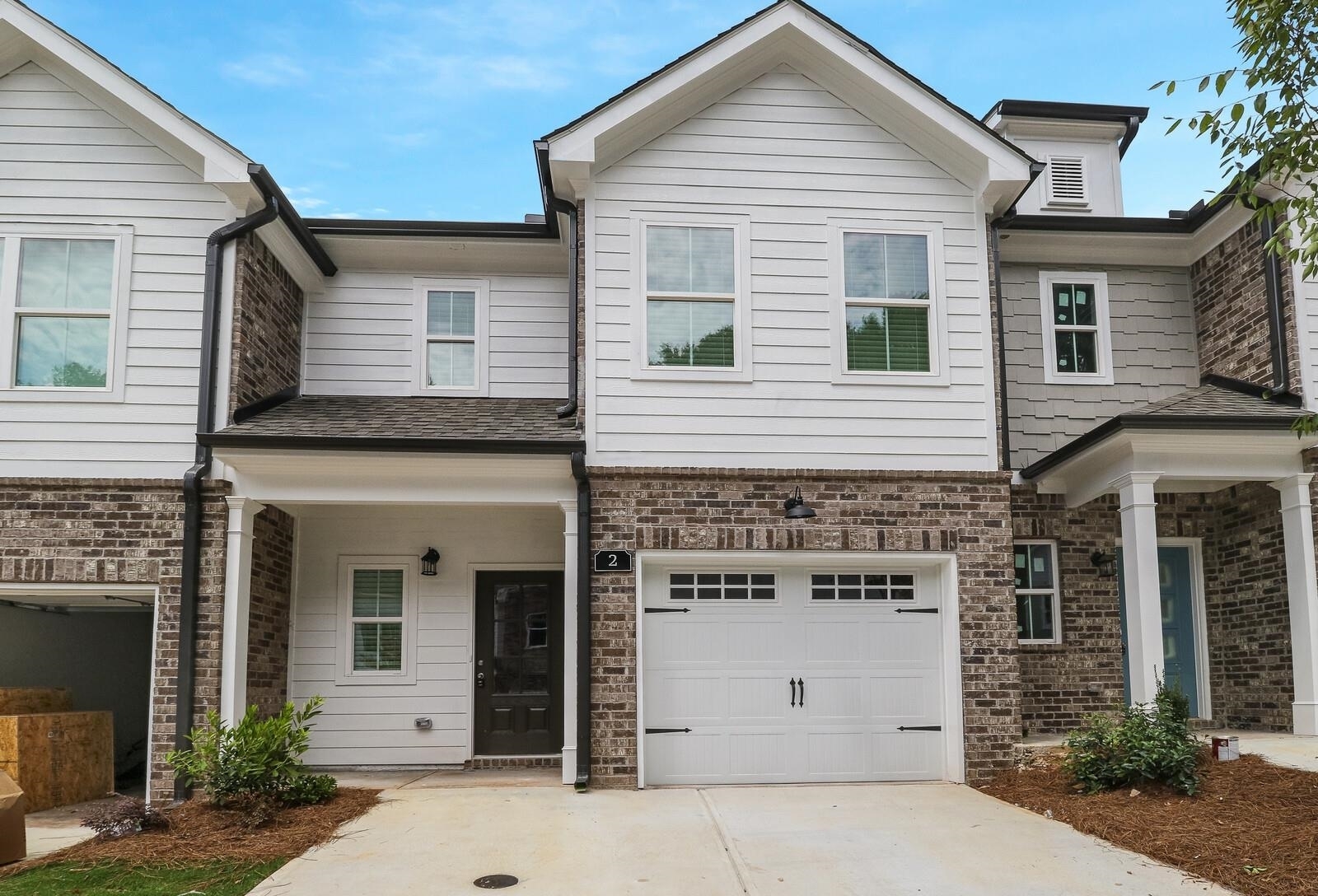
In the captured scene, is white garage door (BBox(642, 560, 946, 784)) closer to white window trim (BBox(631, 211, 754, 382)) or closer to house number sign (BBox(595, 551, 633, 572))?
house number sign (BBox(595, 551, 633, 572))

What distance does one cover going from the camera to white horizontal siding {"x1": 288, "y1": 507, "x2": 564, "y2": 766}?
10.9m

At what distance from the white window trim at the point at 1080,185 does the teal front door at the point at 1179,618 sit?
4480mm

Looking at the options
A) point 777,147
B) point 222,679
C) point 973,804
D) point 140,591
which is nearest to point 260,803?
point 222,679

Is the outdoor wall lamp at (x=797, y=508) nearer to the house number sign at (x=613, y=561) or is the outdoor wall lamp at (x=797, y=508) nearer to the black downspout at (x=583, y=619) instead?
the house number sign at (x=613, y=561)

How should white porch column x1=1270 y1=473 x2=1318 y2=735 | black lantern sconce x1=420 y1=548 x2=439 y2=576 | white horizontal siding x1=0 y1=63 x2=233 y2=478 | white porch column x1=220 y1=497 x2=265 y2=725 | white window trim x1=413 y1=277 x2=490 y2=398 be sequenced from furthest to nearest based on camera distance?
white window trim x1=413 y1=277 x2=490 y2=398 → black lantern sconce x1=420 y1=548 x2=439 y2=576 → white porch column x1=1270 y1=473 x2=1318 y2=735 → white horizontal siding x1=0 y1=63 x2=233 y2=478 → white porch column x1=220 y1=497 x2=265 y2=725

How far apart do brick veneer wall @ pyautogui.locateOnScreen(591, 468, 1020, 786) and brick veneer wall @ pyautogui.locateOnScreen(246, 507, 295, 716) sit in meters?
3.19

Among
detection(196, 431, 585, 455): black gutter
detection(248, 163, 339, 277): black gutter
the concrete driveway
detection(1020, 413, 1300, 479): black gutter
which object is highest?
detection(248, 163, 339, 277): black gutter

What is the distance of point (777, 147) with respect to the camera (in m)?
10.4

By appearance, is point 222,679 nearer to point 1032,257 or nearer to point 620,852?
point 620,852

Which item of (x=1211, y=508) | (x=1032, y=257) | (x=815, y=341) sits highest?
(x=1032, y=257)

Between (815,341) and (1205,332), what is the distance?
188 inches

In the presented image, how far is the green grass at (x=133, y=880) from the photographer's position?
6.34 meters

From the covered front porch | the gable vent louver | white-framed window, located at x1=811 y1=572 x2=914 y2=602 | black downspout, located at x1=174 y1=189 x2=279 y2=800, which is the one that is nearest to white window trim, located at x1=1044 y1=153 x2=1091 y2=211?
the gable vent louver

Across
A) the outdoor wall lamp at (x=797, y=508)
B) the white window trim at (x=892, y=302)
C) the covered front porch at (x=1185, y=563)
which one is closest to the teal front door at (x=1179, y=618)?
the covered front porch at (x=1185, y=563)
